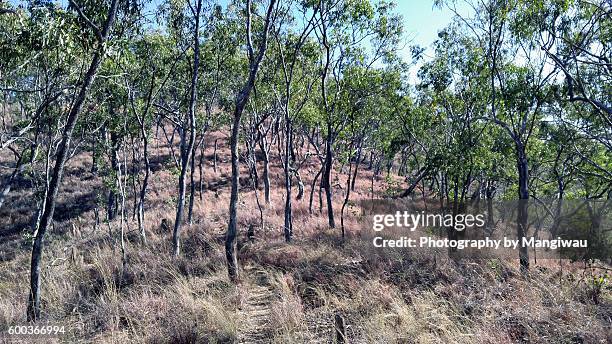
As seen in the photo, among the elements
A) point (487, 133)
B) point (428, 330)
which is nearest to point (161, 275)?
point (428, 330)

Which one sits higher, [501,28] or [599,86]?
[501,28]

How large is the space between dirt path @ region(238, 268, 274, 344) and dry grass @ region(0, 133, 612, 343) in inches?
5.0

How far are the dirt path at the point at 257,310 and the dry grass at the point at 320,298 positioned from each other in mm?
128

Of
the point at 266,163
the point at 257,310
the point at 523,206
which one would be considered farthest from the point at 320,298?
the point at 266,163

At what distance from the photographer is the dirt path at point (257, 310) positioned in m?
5.02

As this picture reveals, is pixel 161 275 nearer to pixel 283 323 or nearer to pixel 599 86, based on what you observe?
pixel 283 323

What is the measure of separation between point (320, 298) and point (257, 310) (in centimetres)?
104

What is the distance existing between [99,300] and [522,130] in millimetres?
9235

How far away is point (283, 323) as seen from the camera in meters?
5.13

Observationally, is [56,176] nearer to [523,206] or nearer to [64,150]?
[64,150]

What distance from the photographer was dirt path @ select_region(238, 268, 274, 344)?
5016 millimetres

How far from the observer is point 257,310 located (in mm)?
5910

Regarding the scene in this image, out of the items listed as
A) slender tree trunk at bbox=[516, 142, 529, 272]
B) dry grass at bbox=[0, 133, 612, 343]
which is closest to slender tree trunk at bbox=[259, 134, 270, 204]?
dry grass at bbox=[0, 133, 612, 343]

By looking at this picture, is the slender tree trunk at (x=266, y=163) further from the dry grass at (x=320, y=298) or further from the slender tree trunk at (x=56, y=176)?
the slender tree trunk at (x=56, y=176)
